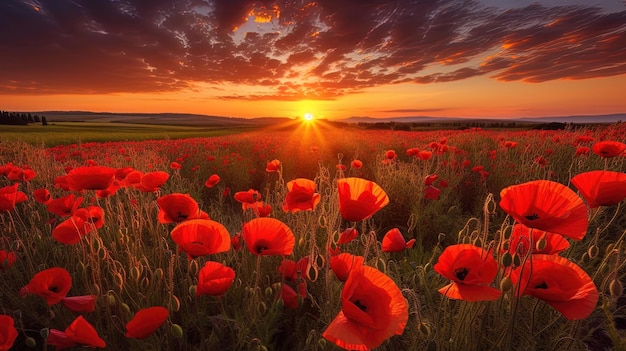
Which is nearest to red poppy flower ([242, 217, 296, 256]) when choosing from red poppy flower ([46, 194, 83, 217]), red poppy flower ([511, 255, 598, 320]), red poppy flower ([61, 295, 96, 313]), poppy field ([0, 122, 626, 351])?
poppy field ([0, 122, 626, 351])

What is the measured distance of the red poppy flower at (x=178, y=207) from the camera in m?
1.47

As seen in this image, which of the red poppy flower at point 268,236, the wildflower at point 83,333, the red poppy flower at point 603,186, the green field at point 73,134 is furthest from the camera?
the green field at point 73,134

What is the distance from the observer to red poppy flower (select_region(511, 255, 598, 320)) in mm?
890

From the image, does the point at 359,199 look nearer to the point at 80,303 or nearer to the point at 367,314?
the point at 367,314

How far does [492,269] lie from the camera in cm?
95

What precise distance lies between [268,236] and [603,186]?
1277mm

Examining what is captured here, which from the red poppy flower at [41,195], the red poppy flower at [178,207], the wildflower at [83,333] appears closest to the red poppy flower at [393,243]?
the red poppy flower at [178,207]

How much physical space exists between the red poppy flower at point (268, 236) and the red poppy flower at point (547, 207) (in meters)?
0.76

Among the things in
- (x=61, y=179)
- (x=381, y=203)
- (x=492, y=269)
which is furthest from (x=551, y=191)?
(x=61, y=179)

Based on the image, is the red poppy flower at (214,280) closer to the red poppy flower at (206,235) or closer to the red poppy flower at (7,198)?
the red poppy flower at (206,235)

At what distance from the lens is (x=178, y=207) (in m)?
1.49

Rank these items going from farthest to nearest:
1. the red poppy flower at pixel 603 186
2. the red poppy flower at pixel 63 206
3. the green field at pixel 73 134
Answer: the green field at pixel 73 134
the red poppy flower at pixel 63 206
the red poppy flower at pixel 603 186

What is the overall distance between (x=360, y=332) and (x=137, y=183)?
1773mm

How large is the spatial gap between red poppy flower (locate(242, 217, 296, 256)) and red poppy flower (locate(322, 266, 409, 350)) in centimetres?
39
